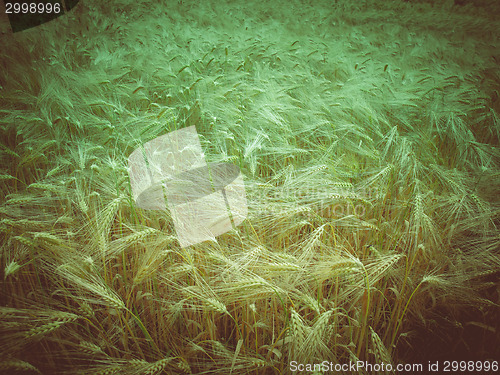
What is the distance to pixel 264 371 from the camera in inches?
37.9

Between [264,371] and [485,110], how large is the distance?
261cm

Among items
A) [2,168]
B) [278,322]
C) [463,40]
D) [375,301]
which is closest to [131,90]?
[2,168]

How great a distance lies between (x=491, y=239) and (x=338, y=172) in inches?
26.9

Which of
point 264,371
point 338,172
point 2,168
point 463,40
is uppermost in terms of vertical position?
point 463,40

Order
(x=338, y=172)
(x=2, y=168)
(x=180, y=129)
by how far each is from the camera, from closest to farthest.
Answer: (x=338, y=172)
(x=2, y=168)
(x=180, y=129)

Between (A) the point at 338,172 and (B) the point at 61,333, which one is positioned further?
(A) the point at 338,172

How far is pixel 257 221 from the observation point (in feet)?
3.95

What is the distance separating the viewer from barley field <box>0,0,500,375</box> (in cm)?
96

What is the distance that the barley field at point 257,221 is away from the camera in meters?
0.96

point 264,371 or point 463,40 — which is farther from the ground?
point 463,40

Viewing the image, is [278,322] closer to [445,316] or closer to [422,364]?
[422,364]

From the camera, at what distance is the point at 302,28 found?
545cm

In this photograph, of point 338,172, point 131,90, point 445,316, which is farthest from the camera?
point 131,90

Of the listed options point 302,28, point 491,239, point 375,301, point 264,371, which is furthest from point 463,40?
point 264,371
